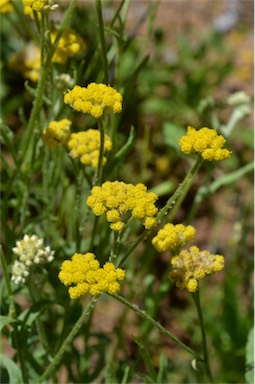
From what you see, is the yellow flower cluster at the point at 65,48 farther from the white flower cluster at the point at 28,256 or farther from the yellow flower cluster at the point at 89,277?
the yellow flower cluster at the point at 89,277

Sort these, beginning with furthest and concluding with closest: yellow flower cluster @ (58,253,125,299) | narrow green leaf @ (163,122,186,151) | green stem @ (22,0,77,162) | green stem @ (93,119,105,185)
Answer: narrow green leaf @ (163,122,186,151) < green stem @ (22,0,77,162) < green stem @ (93,119,105,185) < yellow flower cluster @ (58,253,125,299)

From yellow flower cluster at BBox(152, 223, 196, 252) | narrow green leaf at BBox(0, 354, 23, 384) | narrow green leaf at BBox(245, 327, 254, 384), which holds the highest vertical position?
yellow flower cluster at BBox(152, 223, 196, 252)

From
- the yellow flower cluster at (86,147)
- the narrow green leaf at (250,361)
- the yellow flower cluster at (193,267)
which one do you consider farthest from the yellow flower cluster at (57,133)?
the narrow green leaf at (250,361)

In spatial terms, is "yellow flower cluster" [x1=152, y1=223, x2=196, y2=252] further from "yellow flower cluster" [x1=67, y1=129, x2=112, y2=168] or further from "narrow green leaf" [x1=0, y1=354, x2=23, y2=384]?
"narrow green leaf" [x1=0, y1=354, x2=23, y2=384]

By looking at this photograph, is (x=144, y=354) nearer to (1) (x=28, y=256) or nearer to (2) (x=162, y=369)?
(2) (x=162, y=369)

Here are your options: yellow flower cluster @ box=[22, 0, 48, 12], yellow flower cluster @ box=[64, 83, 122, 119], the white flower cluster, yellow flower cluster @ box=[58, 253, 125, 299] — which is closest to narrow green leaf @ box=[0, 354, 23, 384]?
the white flower cluster

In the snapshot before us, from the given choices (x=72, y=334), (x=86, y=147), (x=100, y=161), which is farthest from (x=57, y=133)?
(x=72, y=334)
